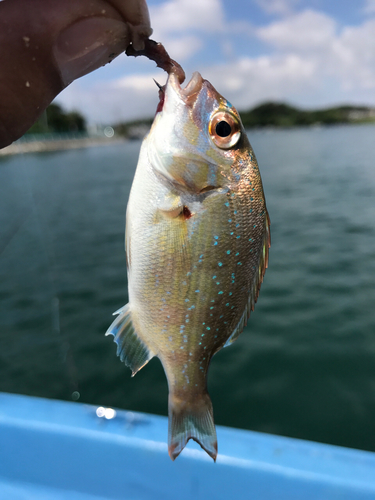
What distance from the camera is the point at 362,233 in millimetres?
10000

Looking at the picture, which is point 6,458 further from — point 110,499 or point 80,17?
point 80,17

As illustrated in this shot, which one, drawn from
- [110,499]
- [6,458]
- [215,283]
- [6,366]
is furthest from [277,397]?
[6,366]

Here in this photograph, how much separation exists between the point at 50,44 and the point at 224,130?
727 mm

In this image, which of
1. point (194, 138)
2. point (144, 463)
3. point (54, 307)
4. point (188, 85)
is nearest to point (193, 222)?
point (194, 138)

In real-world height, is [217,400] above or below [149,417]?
below

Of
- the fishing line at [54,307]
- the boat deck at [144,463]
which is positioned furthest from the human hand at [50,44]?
the fishing line at [54,307]

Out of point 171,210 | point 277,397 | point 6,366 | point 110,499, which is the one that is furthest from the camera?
point 6,366

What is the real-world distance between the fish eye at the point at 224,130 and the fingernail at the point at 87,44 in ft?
1.50

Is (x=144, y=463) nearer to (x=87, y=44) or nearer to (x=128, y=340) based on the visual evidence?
(x=128, y=340)

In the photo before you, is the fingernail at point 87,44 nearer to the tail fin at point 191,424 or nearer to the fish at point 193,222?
the fish at point 193,222

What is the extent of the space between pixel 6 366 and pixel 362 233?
8904mm

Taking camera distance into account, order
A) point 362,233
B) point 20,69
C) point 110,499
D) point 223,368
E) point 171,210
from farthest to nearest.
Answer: point 362,233
point 223,368
point 110,499
point 171,210
point 20,69

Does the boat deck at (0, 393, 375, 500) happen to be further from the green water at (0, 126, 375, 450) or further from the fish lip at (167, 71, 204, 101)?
the fish lip at (167, 71, 204, 101)

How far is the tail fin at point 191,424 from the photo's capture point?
1.63 meters
